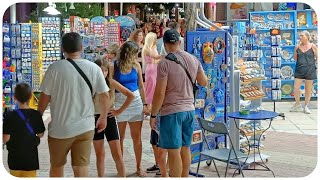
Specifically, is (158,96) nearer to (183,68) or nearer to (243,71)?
(183,68)

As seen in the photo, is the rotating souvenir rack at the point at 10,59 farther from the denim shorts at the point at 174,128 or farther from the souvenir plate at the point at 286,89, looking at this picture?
the souvenir plate at the point at 286,89

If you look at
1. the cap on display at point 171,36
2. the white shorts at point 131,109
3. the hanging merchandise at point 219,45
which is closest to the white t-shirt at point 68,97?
the cap on display at point 171,36

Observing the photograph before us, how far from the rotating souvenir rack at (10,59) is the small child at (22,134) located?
4.43 m

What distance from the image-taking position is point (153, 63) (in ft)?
26.7

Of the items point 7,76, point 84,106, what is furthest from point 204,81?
point 7,76

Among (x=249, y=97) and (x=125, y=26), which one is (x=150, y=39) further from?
(x=125, y=26)

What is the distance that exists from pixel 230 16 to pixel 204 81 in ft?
39.4

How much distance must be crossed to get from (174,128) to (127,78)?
0.92 m

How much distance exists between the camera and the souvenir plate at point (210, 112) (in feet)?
20.9

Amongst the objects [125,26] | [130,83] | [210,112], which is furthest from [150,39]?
[125,26]

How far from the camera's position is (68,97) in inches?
169

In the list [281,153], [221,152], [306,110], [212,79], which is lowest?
[281,153]

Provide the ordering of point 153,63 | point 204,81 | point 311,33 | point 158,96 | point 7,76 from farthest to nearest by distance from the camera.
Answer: point 311,33 < point 7,76 < point 153,63 < point 204,81 < point 158,96

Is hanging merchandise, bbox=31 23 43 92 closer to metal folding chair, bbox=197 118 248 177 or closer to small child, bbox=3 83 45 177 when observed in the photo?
metal folding chair, bbox=197 118 248 177
